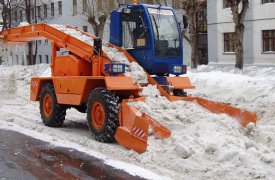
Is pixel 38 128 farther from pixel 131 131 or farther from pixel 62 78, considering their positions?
pixel 131 131

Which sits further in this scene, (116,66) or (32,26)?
(32,26)

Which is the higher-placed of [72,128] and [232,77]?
[232,77]

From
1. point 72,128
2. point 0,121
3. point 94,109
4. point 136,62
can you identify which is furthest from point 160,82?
point 0,121

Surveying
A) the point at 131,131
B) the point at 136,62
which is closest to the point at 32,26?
the point at 136,62

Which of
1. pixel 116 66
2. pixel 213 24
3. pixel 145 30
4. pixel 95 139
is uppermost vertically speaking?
pixel 213 24

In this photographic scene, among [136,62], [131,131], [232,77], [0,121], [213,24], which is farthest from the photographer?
[213,24]

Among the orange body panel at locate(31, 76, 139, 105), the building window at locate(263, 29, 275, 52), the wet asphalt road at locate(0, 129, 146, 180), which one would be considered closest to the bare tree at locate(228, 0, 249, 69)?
the building window at locate(263, 29, 275, 52)

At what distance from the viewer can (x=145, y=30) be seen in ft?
29.7

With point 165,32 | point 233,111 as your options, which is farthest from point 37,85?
point 233,111

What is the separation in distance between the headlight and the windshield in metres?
0.84

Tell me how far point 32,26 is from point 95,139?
14.6ft

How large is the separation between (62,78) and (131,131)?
2.95m

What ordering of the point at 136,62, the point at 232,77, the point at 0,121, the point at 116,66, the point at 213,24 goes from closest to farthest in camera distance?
the point at 116,66 → the point at 136,62 → the point at 0,121 → the point at 232,77 → the point at 213,24

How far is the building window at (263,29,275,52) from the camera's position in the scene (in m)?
27.6
